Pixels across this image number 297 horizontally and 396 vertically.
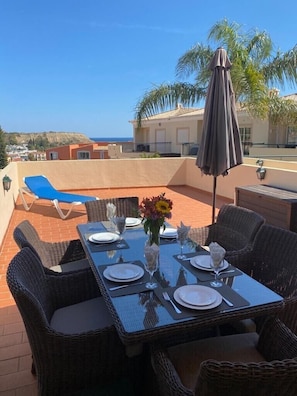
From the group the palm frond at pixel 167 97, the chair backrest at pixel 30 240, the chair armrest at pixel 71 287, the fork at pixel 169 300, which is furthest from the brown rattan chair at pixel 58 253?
the palm frond at pixel 167 97

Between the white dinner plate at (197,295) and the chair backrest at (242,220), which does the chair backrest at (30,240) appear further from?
the chair backrest at (242,220)

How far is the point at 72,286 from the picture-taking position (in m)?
2.14

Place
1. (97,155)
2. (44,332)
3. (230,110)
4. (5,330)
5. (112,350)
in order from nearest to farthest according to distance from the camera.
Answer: (44,332), (112,350), (5,330), (230,110), (97,155)

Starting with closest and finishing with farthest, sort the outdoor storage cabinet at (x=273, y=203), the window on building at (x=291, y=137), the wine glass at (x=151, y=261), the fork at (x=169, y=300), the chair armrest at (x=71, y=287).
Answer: the fork at (x=169, y=300) → the wine glass at (x=151, y=261) → the chair armrest at (x=71, y=287) → the outdoor storage cabinet at (x=273, y=203) → the window on building at (x=291, y=137)

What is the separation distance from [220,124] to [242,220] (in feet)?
5.22

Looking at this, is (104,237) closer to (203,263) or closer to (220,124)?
(203,263)

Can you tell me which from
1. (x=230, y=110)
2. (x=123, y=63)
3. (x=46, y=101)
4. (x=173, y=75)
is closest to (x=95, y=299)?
(x=230, y=110)

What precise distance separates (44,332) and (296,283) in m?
1.61

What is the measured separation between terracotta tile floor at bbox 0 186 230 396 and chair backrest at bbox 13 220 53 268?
2.03ft

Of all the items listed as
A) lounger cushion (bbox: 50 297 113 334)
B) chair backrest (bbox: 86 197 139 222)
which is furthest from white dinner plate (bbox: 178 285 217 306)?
chair backrest (bbox: 86 197 139 222)

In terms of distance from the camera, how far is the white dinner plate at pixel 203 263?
76.5 inches

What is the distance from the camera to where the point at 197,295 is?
1613 millimetres

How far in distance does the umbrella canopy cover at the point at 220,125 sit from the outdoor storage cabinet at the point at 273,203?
3.72 feet

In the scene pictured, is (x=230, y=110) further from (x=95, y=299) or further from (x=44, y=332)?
(x=44, y=332)
